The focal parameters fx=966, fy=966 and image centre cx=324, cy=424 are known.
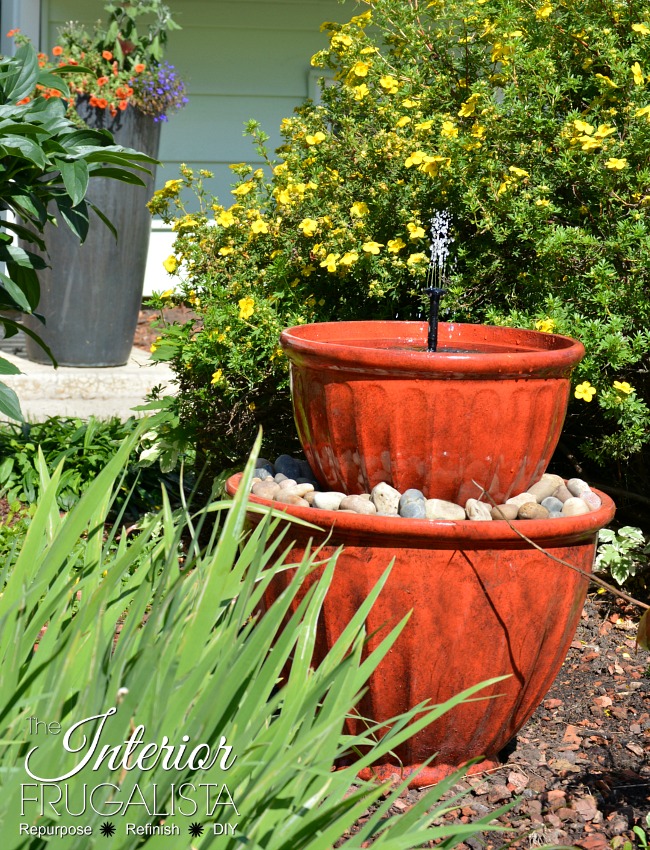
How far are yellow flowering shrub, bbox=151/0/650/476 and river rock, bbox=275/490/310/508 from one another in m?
1.00

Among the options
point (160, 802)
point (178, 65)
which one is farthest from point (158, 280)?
point (160, 802)

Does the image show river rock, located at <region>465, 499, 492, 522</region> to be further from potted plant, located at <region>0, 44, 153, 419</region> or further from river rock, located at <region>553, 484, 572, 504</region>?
potted plant, located at <region>0, 44, 153, 419</region>

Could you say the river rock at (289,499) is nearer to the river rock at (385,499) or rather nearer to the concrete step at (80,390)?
the river rock at (385,499)

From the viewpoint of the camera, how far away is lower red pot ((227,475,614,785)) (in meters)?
2.06

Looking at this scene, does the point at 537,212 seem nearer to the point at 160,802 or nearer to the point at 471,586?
the point at 471,586

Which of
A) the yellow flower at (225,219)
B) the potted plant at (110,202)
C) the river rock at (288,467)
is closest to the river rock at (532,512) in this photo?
the river rock at (288,467)

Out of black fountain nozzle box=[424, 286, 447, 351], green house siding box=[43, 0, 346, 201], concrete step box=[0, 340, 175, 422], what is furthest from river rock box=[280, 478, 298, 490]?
green house siding box=[43, 0, 346, 201]

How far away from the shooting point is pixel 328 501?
226 cm

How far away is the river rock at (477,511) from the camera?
7.08 ft

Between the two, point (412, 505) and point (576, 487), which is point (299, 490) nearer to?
Result: point (412, 505)

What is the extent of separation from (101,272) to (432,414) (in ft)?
12.4

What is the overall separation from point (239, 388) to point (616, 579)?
56.8 inches

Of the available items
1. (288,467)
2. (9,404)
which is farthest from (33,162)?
(288,467)

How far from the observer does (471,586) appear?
2.07 metres
